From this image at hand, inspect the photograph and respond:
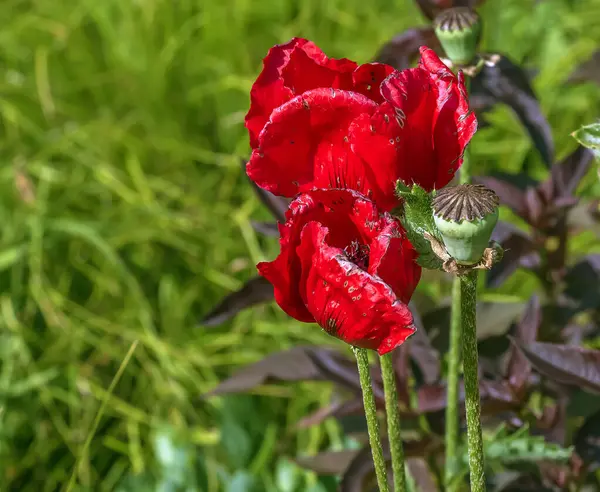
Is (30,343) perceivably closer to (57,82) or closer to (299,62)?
(57,82)

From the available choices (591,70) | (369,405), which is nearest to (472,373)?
(369,405)

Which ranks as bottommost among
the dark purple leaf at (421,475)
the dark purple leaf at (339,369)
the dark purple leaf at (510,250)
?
the dark purple leaf at (421,475)

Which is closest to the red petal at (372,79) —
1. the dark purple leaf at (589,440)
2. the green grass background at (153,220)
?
the dark purple leaf at (589,440)

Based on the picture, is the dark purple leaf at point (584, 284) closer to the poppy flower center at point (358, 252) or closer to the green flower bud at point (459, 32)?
the green flower bud at point (459, 32)

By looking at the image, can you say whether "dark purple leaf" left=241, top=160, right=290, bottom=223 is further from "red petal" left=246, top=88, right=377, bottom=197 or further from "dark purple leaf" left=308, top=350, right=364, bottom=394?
"red petal" left=246, top=88, right=377, bottom=197

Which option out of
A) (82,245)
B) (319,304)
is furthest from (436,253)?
(82,245)

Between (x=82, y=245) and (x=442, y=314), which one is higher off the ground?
(x=442, y=314)

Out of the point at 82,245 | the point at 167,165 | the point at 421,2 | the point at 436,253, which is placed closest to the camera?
the point at 436,253
